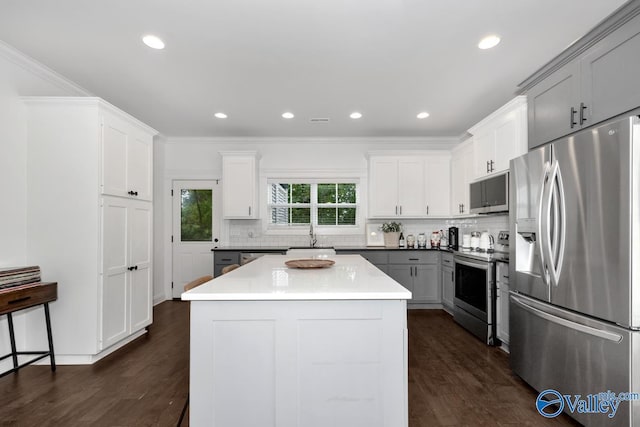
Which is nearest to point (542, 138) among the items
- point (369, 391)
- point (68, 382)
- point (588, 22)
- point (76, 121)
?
point (588, 22)

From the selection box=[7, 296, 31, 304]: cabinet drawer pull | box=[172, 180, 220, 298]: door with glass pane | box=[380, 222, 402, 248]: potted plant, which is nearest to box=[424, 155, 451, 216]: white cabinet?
box=[380, 222, 402, 248]: potted plant

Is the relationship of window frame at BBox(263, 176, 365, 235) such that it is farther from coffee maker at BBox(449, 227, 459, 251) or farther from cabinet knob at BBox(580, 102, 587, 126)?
cabinet knob at BBox(580, 102, 587, 126)

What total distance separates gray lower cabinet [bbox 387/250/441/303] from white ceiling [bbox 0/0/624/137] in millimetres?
2078

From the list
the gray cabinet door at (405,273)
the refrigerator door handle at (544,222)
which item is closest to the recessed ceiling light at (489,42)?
the refrigerator door handle at (544,222)

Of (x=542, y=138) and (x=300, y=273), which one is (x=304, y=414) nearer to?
(x=300, y=273)

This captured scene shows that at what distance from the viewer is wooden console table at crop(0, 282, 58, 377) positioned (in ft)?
8.20

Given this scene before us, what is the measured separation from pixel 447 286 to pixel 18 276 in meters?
4.78

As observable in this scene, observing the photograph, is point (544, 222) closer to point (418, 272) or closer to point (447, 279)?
point (447, 279)

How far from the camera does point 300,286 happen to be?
178 cm

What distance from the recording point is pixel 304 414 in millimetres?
1634

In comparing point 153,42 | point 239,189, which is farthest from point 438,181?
point 153,42

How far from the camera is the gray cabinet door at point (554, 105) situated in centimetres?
231

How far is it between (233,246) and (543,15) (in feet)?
15.8

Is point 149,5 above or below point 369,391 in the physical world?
above
